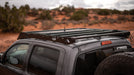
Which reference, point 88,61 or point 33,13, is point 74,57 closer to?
point 88,61

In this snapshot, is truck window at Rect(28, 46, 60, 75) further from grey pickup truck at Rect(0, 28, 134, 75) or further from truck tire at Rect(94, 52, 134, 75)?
truck tire at Rect(94, 52, 134, 75)

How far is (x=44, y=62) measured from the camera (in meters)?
1.99

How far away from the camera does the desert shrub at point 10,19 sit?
13.3m

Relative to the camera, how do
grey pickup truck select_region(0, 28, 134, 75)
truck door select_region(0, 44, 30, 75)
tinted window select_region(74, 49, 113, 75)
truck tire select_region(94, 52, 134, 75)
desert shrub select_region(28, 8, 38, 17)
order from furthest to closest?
desert shrub select_region(28, 8, 38, 17), truck door select_region(0, 44, 30, 75), tinted window select_region(74, 49, 113, 75), grey pickup truck select_region(0, 28, 134, 75), truck tire select_region(94, 52, 134, 75)

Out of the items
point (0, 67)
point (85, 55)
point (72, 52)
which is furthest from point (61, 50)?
point (0, 67)

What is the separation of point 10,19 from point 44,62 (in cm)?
1297

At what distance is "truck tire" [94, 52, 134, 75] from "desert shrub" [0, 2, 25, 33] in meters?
13.0

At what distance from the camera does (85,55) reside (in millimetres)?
1797

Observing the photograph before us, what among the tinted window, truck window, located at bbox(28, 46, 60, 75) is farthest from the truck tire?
truck window, located at bbox(28, 46, 60, 75)

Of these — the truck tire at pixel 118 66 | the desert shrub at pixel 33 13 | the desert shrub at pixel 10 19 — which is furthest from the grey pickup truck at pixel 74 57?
the desert shrub at pixel 33 13

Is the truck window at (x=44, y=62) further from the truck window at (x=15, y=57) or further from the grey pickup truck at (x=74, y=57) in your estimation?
the truck window at (x=15, y=57)

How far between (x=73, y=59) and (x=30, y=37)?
3.42 feet

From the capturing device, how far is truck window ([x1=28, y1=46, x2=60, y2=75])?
6.03ft

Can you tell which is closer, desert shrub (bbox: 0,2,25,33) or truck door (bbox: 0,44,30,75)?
truck door (bbox: 0,44,30,75)
